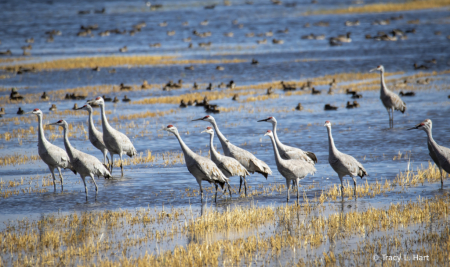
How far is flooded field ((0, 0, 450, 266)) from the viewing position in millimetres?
8172

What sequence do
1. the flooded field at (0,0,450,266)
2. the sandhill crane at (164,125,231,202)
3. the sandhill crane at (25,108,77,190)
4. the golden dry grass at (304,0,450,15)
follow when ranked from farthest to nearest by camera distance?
1. the golden dry grass at (304,0,450,15)
2. the sandhill crane at (25,108,77,190)
3. the sandhill crane at (164,125,231,202)
4. the flooded field at (0,0,450,266)

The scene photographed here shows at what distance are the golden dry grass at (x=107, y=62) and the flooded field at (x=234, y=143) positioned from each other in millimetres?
194

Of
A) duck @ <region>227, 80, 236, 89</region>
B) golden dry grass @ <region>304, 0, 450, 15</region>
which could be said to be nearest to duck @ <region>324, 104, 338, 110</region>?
duck @ <region>227, 80, 236, 89</region>

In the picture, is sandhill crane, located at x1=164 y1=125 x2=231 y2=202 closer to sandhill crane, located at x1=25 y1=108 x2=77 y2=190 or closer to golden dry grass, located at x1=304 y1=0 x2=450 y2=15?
sandhill crane, located at x1=25 y1=108 x2=77 y2=190

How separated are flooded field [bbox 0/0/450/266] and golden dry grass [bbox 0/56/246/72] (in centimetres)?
19

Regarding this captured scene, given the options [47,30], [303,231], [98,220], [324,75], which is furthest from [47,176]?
[47,30]

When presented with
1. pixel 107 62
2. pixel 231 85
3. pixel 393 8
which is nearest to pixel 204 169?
pixel 231 85

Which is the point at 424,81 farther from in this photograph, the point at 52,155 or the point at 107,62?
the point at 107,62

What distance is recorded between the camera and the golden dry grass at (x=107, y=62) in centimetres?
3584

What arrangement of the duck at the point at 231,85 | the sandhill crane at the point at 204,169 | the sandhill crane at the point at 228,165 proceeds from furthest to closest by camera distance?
the duck at the point at 231,85 < the sandhill crane at the point at 228,165 < the sandhill crane at the point at 204,169

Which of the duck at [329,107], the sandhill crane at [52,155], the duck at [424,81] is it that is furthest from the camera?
the duck at [424,81]

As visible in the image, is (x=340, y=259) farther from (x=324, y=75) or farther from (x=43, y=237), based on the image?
(x=324, y=75)

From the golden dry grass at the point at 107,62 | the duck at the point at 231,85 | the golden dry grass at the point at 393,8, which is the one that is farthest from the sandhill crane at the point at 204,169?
the golden dry grass at the point at 393,8

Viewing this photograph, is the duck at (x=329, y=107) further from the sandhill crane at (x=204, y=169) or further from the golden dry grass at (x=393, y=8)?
the golden dry grass at (x=393, y=8)
